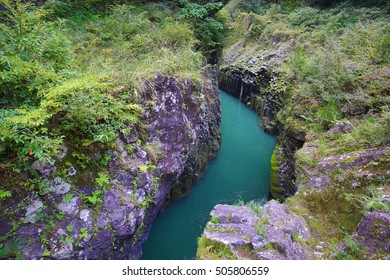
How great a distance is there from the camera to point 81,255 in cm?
478

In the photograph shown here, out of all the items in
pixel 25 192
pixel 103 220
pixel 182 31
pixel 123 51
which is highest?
pixel 182 31

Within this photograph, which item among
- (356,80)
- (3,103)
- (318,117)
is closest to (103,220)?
(3,103)

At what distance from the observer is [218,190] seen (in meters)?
11.2

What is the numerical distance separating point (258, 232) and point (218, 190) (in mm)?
6492

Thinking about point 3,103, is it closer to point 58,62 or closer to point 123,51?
point 58,62

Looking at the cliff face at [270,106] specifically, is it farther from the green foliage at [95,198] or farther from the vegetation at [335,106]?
the green foliage at [95,198]

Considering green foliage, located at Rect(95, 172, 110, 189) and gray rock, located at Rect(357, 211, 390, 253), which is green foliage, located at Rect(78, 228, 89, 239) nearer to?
green foliage, located at Rect(95, 172, 110, 189)

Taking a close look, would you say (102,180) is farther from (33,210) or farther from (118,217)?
(33,210)

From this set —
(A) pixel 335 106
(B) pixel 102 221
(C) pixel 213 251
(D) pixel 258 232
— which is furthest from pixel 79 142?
(A) pixel 335 106

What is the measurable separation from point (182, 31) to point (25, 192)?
7565mm

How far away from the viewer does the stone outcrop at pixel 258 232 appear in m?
4.39

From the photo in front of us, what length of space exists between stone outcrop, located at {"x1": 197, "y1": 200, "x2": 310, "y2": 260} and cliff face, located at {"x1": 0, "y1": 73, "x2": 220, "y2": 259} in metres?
1.81

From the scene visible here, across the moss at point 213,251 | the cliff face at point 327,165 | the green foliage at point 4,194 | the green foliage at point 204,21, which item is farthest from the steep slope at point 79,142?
the green foliage at point 204,21

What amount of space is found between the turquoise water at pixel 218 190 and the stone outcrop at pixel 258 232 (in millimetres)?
3659
